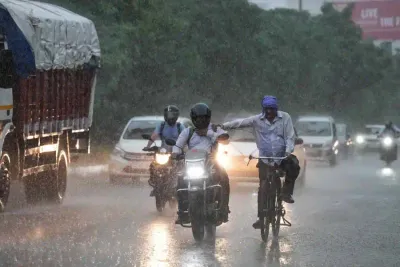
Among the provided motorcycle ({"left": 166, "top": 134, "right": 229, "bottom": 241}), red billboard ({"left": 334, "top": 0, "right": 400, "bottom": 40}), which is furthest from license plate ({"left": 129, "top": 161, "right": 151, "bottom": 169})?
red billboard ({"left": 334, "top": 0, "right": 400, "bottom": 40})

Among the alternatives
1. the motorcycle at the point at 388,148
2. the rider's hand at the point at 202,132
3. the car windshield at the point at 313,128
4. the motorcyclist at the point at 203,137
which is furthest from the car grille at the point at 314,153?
the rider's hand at the point at 202,132

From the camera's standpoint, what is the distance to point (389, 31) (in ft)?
442

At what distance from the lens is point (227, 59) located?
54594mm

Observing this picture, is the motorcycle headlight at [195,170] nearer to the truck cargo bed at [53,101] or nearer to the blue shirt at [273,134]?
the blue shirt at [273,134]

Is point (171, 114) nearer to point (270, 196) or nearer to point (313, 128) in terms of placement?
point (270, 196)

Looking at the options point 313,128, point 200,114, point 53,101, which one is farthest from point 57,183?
point 313,128

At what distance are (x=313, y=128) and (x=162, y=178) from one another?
24216 mm

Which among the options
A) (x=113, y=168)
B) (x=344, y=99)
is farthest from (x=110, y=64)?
(x=344, y=99)

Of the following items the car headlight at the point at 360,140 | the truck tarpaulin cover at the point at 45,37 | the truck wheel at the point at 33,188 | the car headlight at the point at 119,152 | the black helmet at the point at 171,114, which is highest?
the truck tarpaulin cover at the point at 45,37

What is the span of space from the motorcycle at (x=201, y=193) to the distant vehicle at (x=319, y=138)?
87.1 ft

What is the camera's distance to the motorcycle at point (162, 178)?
688 inches

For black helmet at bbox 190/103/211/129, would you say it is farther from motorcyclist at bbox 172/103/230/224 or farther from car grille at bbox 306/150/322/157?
car grille at bbox 306/150/322/157

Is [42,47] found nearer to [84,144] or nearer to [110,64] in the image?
[84,144]

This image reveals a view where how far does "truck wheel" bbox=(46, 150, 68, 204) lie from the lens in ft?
64.3
